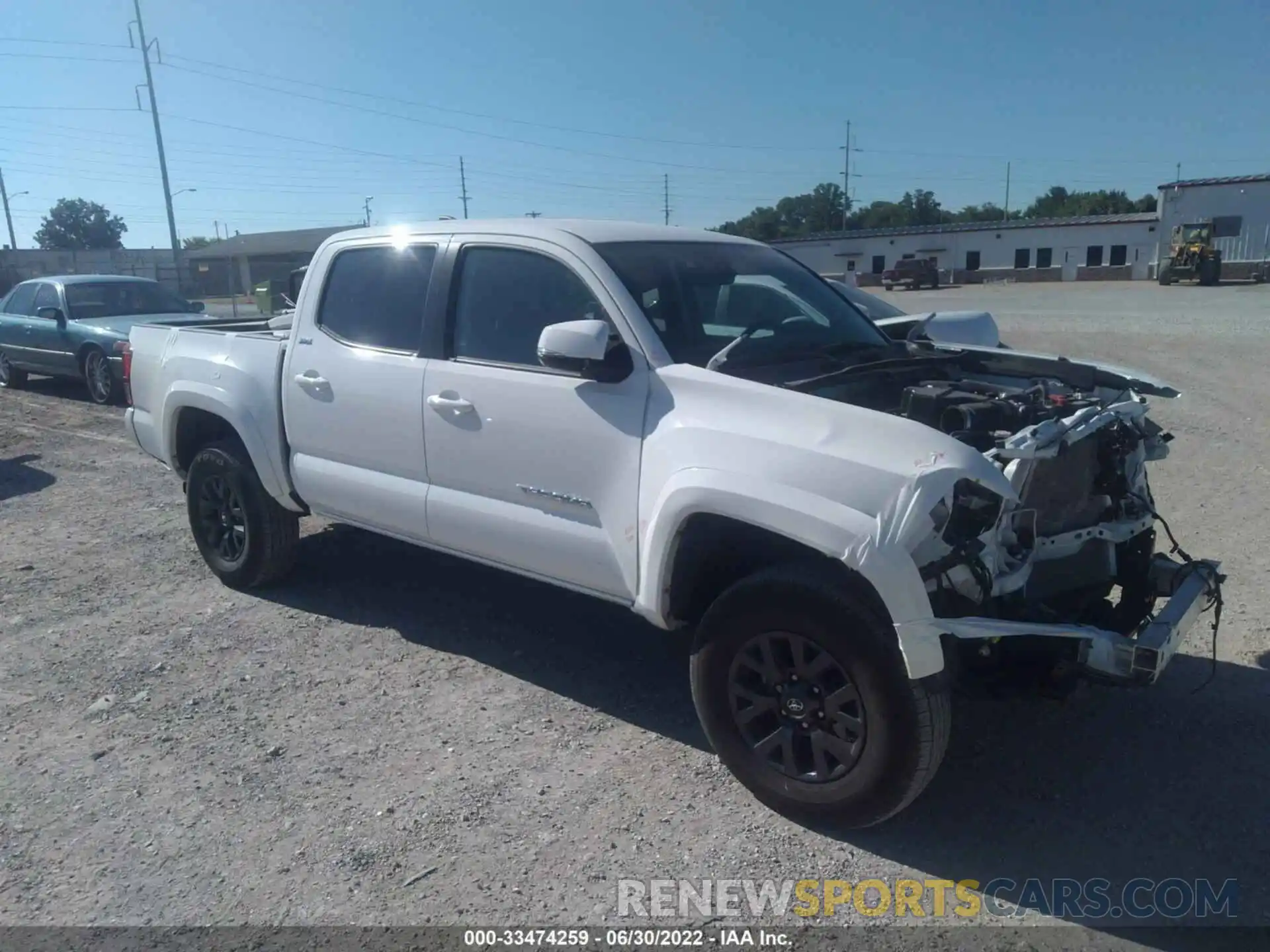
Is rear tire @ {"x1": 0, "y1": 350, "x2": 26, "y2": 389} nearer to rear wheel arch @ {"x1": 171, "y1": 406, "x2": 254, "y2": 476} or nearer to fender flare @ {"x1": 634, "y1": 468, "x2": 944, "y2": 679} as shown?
rear wheel arch @ {"x1": 171, "y1": 406, "x2": 254, "y2": 476}

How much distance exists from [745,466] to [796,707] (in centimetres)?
83

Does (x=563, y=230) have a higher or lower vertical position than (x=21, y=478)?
higher

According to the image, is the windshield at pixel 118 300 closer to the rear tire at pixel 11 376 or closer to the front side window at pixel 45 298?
the front side window at pixel 45 298

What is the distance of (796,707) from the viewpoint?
3.39 meters

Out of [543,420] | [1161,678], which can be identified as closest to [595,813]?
[543,420]

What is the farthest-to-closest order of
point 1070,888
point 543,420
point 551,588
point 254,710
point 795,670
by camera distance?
1. point 551,588
2. point 254,710
3. point 543,420
4. point 795,670
5. point 1070,888

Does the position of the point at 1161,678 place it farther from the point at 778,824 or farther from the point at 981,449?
the point at 778,824

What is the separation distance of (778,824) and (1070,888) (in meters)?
0.93

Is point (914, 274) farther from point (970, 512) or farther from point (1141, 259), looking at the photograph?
point (970, 512)

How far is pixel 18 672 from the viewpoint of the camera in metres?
4.84

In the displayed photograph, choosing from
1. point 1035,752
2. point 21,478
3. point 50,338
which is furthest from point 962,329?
point 50,338

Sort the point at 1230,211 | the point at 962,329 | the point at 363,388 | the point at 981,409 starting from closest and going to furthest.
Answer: the point at 981,409, the point at 363,388, the point at 962,329, the point at 1230,211

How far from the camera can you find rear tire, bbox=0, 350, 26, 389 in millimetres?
14711

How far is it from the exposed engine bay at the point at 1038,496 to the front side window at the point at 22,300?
13658 millimetres
